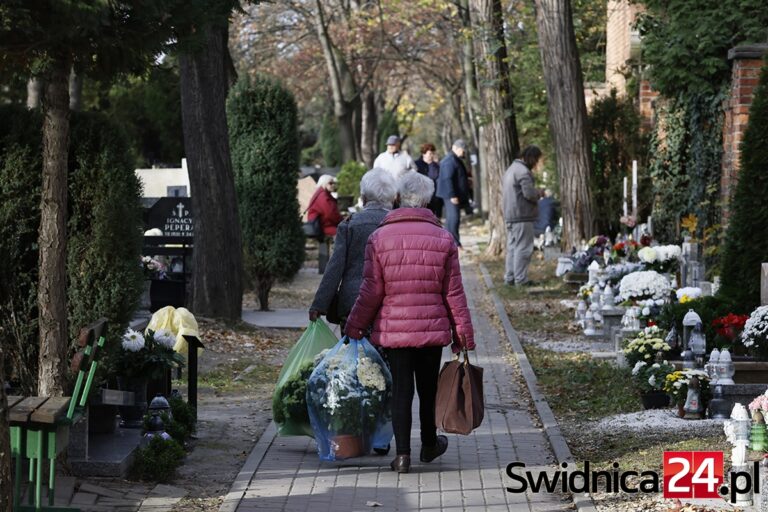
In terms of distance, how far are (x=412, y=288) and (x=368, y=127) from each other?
45319 mm

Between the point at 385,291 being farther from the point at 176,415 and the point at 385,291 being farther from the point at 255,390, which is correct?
the point at 255,390

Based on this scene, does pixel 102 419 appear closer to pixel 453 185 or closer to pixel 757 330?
pixel 757 330

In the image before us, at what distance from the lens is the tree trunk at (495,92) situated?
955 inches

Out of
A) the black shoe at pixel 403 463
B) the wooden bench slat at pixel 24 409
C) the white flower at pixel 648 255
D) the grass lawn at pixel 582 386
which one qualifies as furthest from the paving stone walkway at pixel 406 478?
the white flower at pixel 648 255

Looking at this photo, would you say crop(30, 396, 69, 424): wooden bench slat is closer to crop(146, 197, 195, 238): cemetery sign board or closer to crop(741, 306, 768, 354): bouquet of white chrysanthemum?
crop(741, 306, 768, 354): bouquet of white chrysanthemum

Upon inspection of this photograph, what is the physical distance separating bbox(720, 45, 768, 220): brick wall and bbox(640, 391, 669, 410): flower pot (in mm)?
6209

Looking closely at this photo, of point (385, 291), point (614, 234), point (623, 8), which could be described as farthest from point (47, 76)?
point (623, 8)

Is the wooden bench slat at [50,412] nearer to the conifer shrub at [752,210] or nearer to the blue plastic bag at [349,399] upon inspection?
the blue plastic bag at [349,399]

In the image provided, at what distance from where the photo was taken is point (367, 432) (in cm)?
835

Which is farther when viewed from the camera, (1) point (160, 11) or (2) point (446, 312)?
(2) point (446, 312)

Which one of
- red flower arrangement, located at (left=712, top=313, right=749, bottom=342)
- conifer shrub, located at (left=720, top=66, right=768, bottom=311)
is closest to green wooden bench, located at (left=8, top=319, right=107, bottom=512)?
red flower arrangement, located at (left=712, top=313, right=749, bottom=342)

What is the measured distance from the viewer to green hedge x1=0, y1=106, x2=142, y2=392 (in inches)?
299

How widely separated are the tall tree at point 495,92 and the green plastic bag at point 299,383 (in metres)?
16.0

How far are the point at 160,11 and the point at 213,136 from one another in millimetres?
7691
